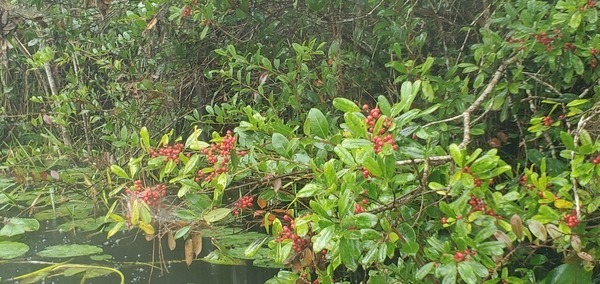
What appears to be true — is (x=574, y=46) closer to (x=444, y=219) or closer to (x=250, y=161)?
(x=444, y=219)

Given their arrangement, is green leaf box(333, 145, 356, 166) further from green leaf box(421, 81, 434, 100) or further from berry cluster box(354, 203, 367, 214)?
green leaf box(421, 81, 434, 100)

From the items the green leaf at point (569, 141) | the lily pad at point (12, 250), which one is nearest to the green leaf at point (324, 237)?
the green leaf at point (569, 141)

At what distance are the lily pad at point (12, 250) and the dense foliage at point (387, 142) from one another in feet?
0.87

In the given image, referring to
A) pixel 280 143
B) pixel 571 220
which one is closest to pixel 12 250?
pixel 280 143

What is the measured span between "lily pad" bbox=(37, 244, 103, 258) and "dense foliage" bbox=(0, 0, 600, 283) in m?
0.27

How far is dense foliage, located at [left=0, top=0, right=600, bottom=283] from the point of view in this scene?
3.16 feet

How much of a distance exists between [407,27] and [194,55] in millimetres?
1161

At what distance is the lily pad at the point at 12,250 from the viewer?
6.73ft

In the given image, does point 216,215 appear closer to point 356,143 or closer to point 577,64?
point 356,143

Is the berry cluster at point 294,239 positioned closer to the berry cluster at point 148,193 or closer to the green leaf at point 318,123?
the green leaf at point 318,123

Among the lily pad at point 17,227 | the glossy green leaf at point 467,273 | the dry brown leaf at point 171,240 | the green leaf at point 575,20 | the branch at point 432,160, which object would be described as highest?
the green leaf at point 575,20

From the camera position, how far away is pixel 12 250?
208cm

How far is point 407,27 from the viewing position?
1702 mm

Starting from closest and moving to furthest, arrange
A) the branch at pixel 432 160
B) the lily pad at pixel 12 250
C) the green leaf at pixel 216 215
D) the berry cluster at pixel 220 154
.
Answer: the branch at pixel 432 160 < the berry cluster at pixel 220 154 < the green leaf at pixel 216 215 < the lily pad at pixel 12 250
